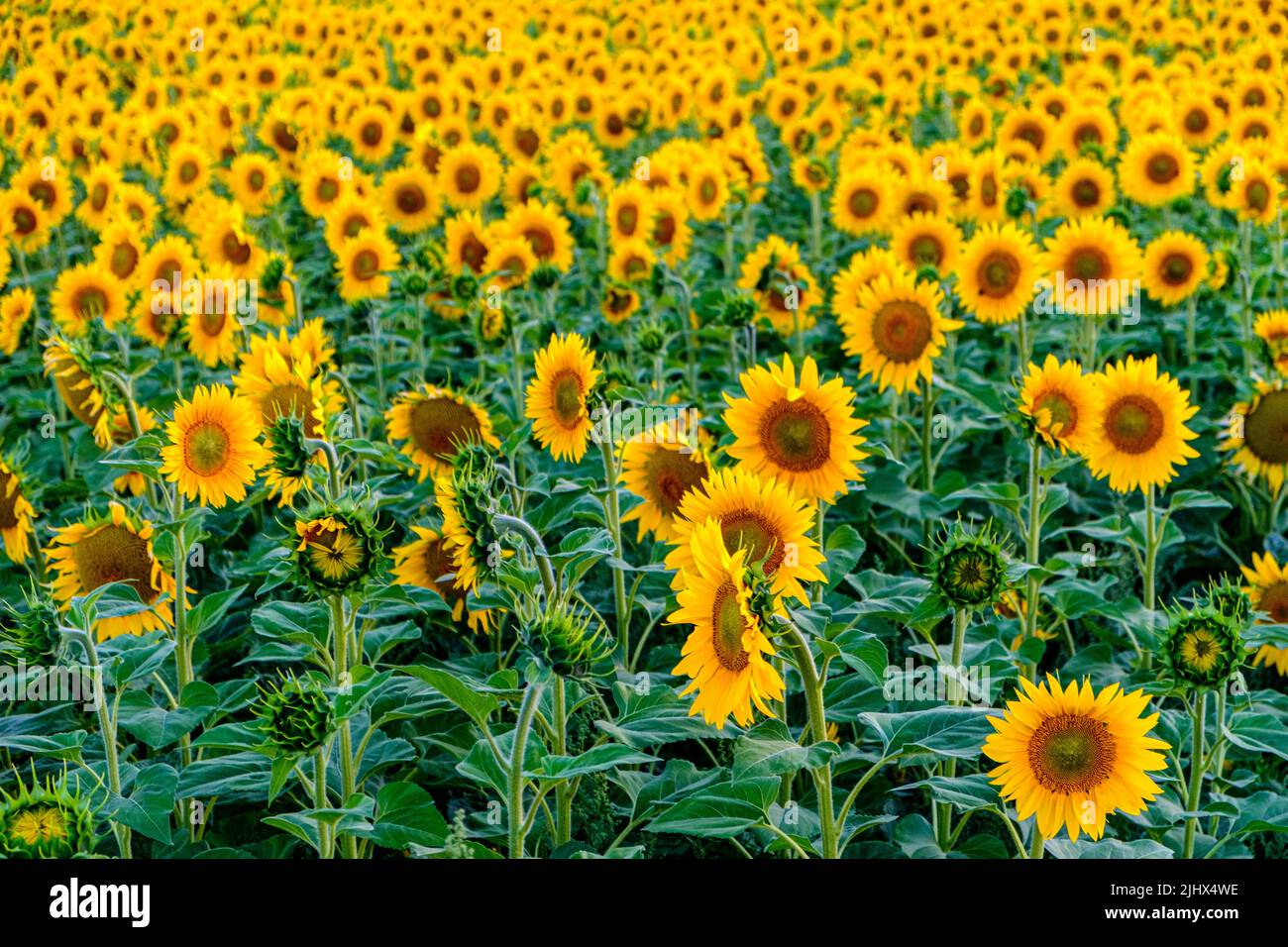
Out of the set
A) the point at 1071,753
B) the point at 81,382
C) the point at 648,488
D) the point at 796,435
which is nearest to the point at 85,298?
the point at 81,382

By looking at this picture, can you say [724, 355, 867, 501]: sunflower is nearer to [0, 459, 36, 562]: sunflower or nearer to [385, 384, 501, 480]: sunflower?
[385, 384, 501, 480]: sunflower

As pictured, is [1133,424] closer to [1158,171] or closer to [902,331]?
[902,331]

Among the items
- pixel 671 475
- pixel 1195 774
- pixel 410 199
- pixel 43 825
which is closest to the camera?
pixel 43 825

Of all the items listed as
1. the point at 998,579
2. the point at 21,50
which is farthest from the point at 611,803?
the point at 21,50

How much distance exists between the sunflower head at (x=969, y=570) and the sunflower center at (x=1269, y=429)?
2460 millimetres

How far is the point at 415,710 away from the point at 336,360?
2.99 m

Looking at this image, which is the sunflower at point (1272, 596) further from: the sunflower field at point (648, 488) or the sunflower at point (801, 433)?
the sunflower at point (801, 433)

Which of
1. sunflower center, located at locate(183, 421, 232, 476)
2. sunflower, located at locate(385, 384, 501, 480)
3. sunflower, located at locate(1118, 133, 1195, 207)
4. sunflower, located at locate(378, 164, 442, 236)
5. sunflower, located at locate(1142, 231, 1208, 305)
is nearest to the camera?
sunflower center, located at locate(183, 421, 232, 476)

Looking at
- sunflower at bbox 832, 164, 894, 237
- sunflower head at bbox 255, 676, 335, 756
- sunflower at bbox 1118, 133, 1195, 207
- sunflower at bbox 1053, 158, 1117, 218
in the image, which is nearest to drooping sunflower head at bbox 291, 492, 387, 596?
sunflower head at bbox 255, 676, 335, 756

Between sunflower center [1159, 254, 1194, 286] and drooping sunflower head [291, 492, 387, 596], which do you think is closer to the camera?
drooping sunflower head [291, 492, 387, 596]

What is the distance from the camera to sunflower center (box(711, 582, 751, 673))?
7.86ft

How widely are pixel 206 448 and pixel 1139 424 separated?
2661mm

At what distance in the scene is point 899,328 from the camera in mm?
4457
